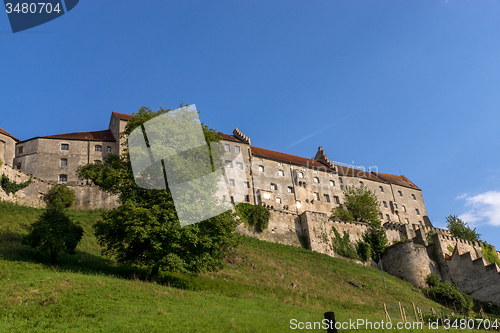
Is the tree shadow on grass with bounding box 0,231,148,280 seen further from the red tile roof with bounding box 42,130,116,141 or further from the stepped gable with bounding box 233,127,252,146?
the stepped gable with bounding box 233,127,252,146

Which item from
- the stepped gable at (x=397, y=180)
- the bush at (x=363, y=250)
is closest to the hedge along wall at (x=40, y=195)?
the bush at (x=363, y=250)

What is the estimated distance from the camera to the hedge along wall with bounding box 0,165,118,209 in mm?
39219

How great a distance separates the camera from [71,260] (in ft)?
85.8

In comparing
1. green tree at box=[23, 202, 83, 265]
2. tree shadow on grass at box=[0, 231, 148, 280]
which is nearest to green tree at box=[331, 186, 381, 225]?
tree shadow on grass at box=[0, 231, 148, 280]

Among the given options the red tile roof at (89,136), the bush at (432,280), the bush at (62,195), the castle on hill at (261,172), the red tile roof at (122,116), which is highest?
the red tile roof at (122,116)

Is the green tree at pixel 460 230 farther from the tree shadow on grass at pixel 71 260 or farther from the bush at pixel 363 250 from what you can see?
the tree shadow on grass at pixel 71 260

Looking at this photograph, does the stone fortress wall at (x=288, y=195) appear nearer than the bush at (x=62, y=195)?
No

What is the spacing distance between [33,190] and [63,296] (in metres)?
27.2

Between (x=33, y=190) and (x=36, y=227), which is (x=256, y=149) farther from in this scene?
(x=36, y=227)

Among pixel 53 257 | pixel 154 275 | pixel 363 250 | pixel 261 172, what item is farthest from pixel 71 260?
pixel 261 172

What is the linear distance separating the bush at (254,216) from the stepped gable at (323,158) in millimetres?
30924

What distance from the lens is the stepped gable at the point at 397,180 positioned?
8445 cm

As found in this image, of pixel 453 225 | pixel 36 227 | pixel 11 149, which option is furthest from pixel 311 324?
pixel 453 225

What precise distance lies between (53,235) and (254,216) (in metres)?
28.8
